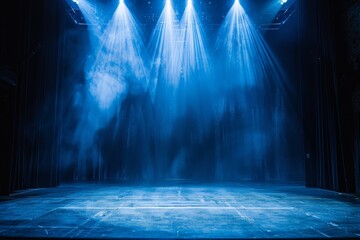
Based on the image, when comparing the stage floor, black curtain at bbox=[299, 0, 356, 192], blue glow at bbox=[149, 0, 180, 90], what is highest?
blue glow at bbox=[149, 0, 180, 90]

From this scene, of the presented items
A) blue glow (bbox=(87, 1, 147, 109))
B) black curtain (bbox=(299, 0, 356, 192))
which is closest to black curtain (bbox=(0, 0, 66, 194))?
blue glow (bbox=(87, 1, 147, 109))

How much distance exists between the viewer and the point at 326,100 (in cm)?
825

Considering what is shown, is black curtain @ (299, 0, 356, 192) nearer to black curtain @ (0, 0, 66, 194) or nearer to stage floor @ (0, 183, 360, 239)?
stage floor @ (0, 183, 360, 239)

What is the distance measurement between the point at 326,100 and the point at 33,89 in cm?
845

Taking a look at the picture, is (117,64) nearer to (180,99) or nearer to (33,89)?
(180,99)

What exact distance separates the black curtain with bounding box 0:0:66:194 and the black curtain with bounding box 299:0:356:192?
796 centimetres

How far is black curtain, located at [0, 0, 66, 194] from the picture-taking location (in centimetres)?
734

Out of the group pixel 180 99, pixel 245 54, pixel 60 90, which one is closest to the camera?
pixel 60 90

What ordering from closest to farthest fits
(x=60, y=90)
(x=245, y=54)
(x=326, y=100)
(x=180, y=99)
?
1. (x=326, y=100)
2. (x=60, y=90)
3. (x=180, y=99)
4. (x=245, y=54)

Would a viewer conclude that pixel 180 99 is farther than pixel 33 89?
Yes

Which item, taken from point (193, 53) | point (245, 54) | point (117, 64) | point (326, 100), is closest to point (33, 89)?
point (117, 64)

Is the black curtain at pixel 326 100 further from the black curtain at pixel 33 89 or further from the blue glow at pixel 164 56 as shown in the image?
the black curtain at pixel 33 89

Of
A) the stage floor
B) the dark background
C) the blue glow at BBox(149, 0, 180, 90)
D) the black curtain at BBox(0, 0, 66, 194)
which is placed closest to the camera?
the stage floor

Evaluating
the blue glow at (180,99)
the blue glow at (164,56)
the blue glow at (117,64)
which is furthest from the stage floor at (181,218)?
the blue glow at (164,56)
